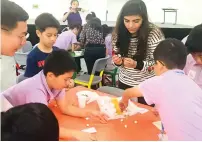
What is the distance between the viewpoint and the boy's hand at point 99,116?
1425 millimetres

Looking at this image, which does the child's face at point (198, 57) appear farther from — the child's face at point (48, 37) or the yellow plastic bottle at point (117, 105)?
the child's face at point (48, 37)

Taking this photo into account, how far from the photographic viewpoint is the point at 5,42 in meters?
1.01

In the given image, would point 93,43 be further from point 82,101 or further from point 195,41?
point 195,41

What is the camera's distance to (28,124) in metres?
0.69

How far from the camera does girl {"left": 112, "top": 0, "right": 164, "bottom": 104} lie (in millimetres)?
1721

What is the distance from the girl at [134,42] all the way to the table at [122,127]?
0.37m

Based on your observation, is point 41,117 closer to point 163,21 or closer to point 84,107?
point 84,107

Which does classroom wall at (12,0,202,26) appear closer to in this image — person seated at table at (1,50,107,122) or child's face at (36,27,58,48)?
child's face at (36,27,58,48)

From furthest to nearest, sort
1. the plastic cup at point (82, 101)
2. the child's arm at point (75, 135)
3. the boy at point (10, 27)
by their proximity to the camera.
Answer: the plastic cup at point (82, 101) → the child's arm at point (75, 135) → the boy at point (10, 27)

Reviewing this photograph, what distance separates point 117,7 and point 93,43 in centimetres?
280

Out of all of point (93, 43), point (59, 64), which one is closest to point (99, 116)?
point (59, 64)

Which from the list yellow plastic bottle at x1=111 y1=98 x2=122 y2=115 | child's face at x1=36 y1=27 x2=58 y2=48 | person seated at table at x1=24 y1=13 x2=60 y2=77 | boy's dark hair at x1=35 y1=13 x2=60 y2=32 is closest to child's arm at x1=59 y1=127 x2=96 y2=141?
yellow plastic bottle at x1=111 y1=98 x2=122 y2=115

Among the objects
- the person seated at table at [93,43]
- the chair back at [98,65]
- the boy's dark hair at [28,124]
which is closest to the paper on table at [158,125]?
Answer: the boy's dark hair at [28,124]

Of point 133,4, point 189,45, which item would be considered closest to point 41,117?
point 189,45
